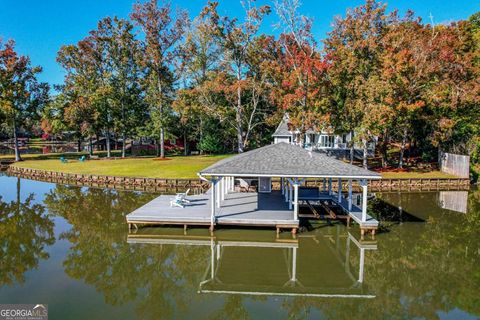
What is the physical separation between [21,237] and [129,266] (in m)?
7.92

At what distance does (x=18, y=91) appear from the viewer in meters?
52.0

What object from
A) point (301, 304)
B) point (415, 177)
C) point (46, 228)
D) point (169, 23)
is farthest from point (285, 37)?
point (301, 304)

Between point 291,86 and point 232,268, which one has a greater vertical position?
point 291,86

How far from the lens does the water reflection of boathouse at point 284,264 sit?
39.7 ft

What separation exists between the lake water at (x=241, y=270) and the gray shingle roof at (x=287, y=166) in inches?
139

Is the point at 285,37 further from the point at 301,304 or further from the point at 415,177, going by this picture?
the point at 301,304

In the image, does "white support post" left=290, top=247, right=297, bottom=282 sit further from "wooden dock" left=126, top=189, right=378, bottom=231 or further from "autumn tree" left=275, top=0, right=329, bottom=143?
"autumn tree" left=275, top=0, right=329, bottom=143

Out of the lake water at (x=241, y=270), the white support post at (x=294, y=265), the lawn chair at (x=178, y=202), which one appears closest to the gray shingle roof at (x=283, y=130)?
the lake water at (x=241, y=270)

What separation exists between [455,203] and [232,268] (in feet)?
71.4

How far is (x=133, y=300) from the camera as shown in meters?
11.4

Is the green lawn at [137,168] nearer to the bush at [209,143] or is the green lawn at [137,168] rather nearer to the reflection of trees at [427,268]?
the bush at [209,143]

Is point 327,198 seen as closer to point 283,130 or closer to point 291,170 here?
point 291,170

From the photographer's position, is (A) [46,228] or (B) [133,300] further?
(A) [46,228]

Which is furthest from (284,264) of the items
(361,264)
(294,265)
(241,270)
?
(361,264)
